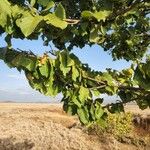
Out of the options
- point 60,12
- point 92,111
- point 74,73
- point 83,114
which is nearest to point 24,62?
point 74,73

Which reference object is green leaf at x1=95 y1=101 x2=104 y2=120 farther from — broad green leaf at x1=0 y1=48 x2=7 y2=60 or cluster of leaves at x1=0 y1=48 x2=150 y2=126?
broad green leaf at x1=0 y1=48 x2=7 y2=60

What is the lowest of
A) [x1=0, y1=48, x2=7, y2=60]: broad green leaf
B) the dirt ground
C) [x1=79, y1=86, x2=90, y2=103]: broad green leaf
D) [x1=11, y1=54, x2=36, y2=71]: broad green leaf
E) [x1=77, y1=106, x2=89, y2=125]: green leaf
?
the dirt ground

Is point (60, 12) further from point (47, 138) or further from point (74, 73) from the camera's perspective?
point (47, 138)

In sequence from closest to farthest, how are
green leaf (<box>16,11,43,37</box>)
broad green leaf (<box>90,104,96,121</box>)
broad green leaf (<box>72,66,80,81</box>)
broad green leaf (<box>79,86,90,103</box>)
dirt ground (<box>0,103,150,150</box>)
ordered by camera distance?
green leaf (<box>16,11,43,37</box>) < broad green leaf (<box>72,66,80,81</box>) < broad green leaf (<box>79,86,90,103</box>) < broad green leaf (<box>90,104,96,121</box>) < dirt ground (<box>0,103,150,150</box>)

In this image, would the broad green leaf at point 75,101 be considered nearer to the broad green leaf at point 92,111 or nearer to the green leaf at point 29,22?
the broad green leaf at point 92,111

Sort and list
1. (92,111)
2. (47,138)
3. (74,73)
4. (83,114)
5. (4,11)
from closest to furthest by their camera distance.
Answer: (4,11), (74,73), (83,114), (92,111), (47,138)

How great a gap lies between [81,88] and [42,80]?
705mm

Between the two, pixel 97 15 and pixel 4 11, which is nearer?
pixel 4 11

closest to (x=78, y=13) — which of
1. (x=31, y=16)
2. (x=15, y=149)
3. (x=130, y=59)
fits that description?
(x=130, y=59)

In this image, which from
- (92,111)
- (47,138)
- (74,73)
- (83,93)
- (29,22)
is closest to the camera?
(29,22)

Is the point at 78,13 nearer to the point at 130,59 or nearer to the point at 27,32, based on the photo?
the point at 130,59

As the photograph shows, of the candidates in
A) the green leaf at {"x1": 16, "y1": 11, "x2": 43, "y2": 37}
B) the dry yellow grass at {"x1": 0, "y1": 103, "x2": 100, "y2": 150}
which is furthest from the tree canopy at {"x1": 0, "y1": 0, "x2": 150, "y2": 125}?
the dry yellow grass at {"x1": 0, "y1": 103, "x2": 100, "y2": 150}

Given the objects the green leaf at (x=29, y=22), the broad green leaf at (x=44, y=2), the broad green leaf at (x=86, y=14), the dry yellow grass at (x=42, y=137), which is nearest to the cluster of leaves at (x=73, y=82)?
the broad green leaf at (x=86, y=14)

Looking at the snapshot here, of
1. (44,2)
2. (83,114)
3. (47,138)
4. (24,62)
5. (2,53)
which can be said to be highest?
(44,2)
